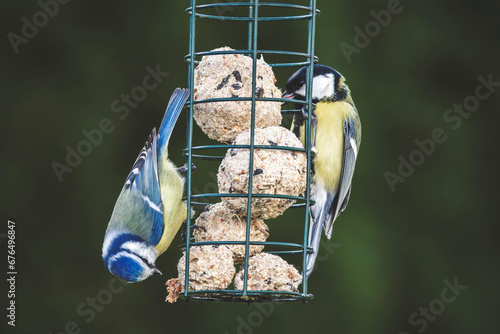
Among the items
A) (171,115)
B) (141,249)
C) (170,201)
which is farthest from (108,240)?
(171,115)

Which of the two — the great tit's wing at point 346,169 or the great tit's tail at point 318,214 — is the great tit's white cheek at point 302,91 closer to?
the great tit's wing at point 346,169

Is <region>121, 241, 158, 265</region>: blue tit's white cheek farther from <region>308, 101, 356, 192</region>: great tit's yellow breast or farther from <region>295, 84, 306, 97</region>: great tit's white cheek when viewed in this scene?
<region>295, 84, 306, 97</region>: great tit's white cheek

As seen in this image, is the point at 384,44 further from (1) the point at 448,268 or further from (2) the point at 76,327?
(2) the point at 76,327

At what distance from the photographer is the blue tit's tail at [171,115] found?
3615 mm

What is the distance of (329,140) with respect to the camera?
406 cm

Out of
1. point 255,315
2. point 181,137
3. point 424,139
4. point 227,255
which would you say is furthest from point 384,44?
point 227,255

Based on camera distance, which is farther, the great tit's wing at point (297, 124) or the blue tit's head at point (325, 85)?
the great tit's wing at point (297, 124)

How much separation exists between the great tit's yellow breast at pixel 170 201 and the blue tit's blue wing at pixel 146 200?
0.03 metres

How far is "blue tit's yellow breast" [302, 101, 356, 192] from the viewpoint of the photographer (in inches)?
159

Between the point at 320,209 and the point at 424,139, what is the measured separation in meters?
1.12

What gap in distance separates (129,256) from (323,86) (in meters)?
1.21

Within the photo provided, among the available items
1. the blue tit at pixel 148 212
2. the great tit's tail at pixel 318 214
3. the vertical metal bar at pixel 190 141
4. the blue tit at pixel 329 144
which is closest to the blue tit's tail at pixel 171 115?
the blue tit at pixel 148 212

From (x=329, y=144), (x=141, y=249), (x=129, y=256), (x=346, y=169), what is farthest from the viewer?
(x=346, y=169)

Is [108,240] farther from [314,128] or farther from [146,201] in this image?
[314,128]
